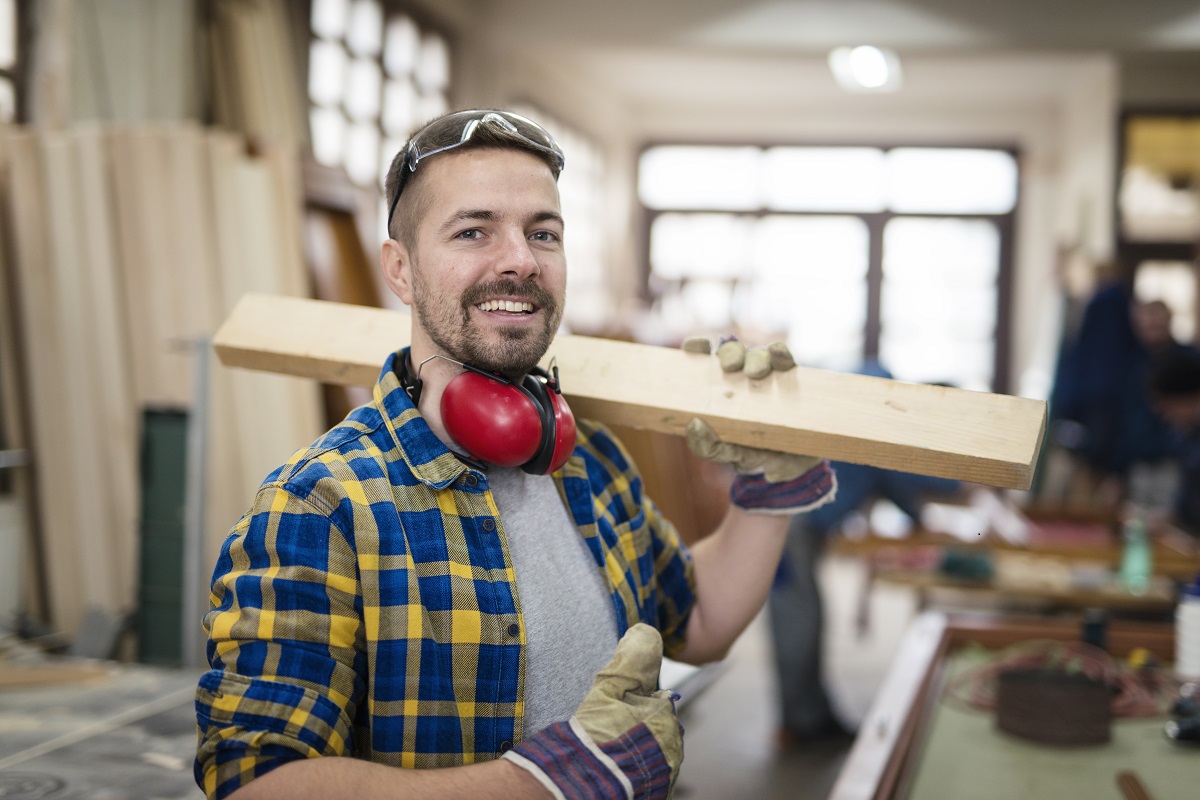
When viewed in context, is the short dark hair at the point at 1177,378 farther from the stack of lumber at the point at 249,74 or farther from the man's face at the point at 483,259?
the man's face at the point at 483,259

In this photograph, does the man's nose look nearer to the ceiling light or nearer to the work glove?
the work glove

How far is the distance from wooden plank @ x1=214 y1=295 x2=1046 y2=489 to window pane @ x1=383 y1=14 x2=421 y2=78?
5.84 meters

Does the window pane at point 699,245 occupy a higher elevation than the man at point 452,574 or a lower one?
higher

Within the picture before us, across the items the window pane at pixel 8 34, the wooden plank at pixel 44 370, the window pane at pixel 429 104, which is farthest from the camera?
the window pane at pixel 429 104

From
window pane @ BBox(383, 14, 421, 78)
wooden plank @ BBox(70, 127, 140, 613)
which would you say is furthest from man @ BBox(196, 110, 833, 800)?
window pane @ BBox(383, 14, 421, 78)

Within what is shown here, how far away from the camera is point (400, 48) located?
741 cm

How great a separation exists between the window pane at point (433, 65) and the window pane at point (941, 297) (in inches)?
216

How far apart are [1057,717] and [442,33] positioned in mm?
6896

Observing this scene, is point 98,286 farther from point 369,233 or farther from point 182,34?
point 182,34

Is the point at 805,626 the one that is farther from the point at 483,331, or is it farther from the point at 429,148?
the point at 429,148

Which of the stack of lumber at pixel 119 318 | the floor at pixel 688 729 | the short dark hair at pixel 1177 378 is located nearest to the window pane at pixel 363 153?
the stack of lumber at pixel 119 318

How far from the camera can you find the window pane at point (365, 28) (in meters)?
6.71

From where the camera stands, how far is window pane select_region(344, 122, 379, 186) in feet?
22.2

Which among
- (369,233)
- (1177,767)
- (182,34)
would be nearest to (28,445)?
(369,233)
